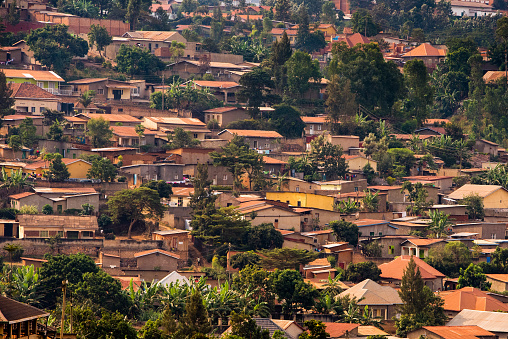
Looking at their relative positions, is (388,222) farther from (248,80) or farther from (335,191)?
(248,80)

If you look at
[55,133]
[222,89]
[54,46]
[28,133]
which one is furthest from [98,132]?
[222,89]

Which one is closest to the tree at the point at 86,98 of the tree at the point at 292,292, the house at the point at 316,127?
the house at the point at 316,127

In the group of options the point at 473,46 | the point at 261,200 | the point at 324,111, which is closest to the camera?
the point at 261,200

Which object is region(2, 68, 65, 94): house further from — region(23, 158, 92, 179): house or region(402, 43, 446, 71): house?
region(402, 43, 446, 71): house

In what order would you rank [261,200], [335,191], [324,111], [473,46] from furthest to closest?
[473,46], [324,111], [335,191], [261,200]

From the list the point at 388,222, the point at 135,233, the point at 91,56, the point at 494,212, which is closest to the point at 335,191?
the point at 388,222

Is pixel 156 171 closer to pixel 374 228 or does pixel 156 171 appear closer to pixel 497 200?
pixel 374 228

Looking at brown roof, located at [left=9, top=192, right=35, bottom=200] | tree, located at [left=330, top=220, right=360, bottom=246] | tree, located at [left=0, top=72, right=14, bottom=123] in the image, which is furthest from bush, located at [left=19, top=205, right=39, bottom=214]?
tree, located at [left=330, top=220, right=360, bottom=246]
